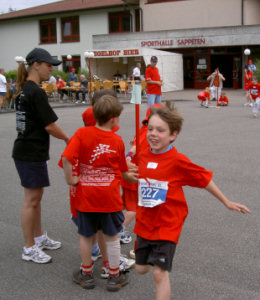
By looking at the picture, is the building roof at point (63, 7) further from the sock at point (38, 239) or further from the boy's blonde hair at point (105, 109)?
the boy's blonde hair at point (105, 109)

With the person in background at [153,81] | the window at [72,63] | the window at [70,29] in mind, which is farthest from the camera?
the window at [70,29]

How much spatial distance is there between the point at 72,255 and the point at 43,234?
431mm

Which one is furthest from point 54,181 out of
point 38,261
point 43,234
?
point 38,261

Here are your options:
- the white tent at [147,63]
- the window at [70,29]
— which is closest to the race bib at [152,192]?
the white tent at [147,63]

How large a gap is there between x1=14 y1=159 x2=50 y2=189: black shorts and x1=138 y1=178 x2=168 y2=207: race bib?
126 cm

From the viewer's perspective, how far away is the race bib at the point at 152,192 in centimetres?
295

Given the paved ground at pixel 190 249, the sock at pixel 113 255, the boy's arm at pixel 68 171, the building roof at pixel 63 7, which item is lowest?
the paved ground at pixel 190 249

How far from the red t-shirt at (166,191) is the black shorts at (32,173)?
1.27 m

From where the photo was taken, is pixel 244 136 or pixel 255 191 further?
pixel 244 136

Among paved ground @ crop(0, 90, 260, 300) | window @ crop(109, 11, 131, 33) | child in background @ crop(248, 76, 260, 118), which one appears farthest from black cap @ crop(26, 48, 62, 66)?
window @ crop(109, 11, 131, 33)

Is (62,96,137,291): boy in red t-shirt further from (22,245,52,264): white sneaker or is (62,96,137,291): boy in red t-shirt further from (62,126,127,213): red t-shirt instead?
(22,245,52,264): white sneaker

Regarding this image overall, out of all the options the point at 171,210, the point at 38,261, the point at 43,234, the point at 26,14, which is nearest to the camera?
the point at 171,210

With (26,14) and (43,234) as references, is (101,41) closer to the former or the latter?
(26,14)

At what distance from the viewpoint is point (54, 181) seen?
712 centimetres
